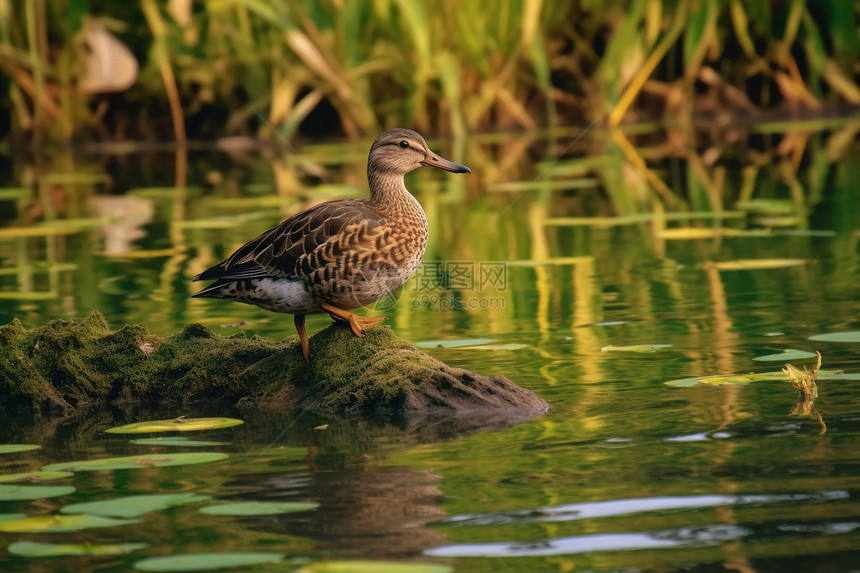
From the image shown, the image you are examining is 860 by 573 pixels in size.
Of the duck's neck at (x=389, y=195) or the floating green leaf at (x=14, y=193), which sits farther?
the floating green leaf at (x=14, y=193)

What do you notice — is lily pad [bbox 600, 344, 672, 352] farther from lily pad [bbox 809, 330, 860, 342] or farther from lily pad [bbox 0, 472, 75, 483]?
lily pad [bbox 0, 472, 75, 483]

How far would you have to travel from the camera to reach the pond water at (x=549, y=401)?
12.2 feet

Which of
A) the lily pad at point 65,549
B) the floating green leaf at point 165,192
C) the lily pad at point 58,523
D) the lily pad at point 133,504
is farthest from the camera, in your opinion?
the floating green leaf at point 165,192

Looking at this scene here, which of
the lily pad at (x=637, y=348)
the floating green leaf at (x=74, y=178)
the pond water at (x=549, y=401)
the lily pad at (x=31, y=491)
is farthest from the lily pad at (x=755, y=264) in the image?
the floating green leaf at (x=74, y=178)

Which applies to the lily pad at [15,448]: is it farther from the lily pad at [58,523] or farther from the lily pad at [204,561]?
the lily pad at [204,561]

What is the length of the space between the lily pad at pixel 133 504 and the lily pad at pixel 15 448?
3.02ft

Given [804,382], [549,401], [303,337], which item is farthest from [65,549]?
[804,382]

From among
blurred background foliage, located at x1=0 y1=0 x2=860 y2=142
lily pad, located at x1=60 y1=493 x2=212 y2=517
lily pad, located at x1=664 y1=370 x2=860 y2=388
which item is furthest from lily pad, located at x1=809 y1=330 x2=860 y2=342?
blurred background foliage, located at x1=0 y1=0 x2=860 y2=142

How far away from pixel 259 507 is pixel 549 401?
1.63 m

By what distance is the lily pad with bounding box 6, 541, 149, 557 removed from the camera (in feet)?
12.1

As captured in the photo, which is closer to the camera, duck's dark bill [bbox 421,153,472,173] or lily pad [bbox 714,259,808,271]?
duck's dark bill [bbox 421,153,472,173]

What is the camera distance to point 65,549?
3.72 meters

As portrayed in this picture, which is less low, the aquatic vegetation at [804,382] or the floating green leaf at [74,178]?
the floating green leaf at [74,178]

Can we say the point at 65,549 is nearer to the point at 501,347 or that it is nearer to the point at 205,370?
the point at 205,370
